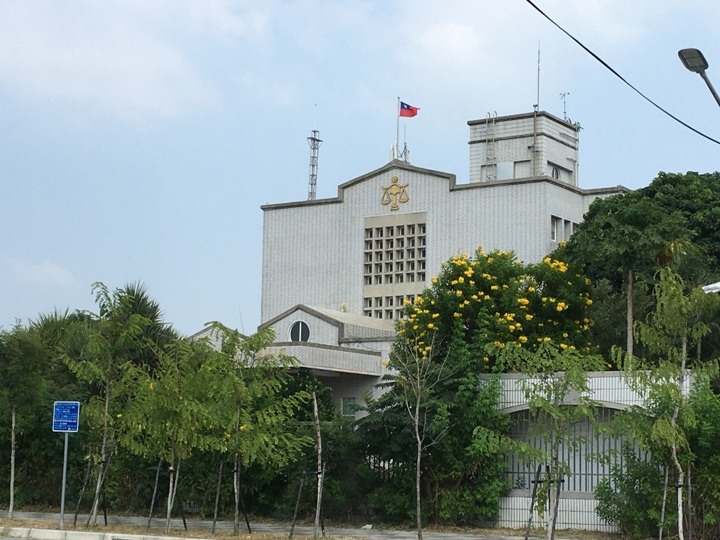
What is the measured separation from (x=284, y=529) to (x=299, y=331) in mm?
18897

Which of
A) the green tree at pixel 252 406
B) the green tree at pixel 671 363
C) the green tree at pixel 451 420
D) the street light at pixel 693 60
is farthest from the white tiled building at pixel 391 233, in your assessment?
the street light at pixel 693 60

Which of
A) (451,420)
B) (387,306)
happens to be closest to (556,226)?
(387,306)

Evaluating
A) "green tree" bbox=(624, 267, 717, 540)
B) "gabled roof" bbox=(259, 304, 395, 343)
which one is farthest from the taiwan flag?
"green tree" bbox=(624, 267, 717, 540)

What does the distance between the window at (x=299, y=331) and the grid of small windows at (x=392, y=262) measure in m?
7.82

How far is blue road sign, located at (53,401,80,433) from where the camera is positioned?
2705 cm

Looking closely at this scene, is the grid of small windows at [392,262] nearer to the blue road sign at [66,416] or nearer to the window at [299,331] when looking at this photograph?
the window at [299,331]

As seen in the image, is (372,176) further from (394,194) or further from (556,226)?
(556,226)

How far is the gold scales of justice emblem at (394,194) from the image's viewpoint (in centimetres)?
5348

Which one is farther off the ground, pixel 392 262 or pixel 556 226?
pixel 556 226

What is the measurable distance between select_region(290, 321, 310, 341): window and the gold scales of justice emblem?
9564mm

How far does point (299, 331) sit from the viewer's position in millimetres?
46562

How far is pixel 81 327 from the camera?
119 ft

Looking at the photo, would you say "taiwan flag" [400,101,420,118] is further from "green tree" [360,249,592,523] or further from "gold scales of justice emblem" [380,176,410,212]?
"green tree" [360,249,592,523]

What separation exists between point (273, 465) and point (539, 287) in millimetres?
11091
